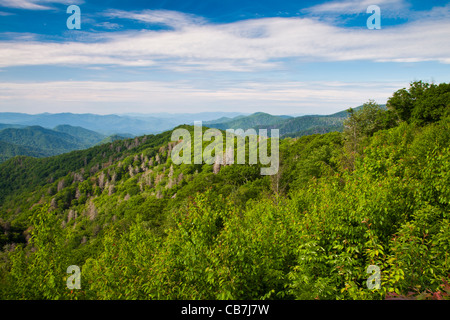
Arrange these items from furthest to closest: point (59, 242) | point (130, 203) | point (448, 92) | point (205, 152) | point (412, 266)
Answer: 1. point (205, 152)
2. point (130, 203)
3. point (448, 92)
4. point (59, 242)
5. point (412, 266)

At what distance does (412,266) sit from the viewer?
8625 mm

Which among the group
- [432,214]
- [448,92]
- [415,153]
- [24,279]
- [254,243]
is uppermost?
[448,92]

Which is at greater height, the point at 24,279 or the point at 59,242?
the point at 59,242

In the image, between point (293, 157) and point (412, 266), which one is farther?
point (293, 157)

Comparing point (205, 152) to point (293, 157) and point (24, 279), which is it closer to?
point (293, 157)

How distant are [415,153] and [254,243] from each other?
2040cm
